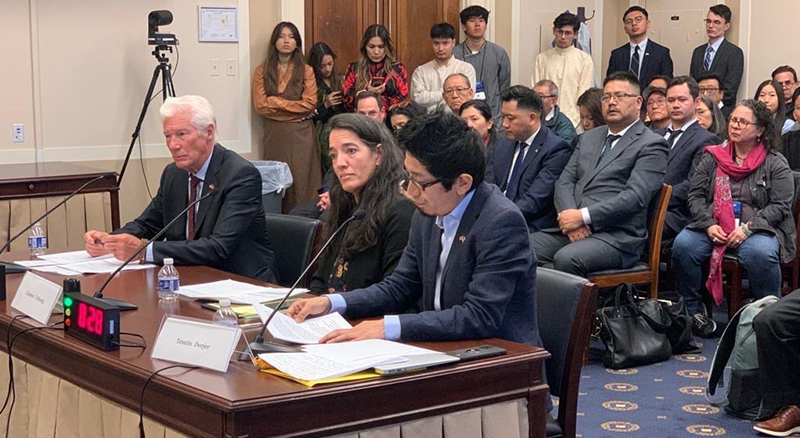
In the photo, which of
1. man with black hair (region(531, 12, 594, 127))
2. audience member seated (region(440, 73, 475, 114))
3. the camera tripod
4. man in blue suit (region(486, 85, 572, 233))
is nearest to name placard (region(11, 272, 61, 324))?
man in blue suit (region(486, 85, 572, 233))

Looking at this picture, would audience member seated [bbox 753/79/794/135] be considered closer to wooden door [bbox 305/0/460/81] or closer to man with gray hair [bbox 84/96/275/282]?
wooden door [bbox 305/0/460/81]

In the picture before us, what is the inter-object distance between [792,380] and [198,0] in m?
5.05

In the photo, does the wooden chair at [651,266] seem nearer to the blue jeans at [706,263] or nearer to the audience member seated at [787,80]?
the blue jeans at [706,263]

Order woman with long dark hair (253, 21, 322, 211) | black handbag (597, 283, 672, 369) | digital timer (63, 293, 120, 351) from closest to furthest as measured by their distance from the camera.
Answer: digital timer (63, 293, 120, 351) → black handbag (597, 283, 672, 369) → woman with long dark hair (253, 21, 322, 211)

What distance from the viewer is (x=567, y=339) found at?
8.92 feet

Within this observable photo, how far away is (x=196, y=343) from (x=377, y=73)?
19.0 feet

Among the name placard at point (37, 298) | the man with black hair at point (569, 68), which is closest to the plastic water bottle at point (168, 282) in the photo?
the name placard at point (37, 298)

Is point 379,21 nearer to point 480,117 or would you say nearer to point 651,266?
point 480,117

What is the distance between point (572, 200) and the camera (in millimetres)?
5281

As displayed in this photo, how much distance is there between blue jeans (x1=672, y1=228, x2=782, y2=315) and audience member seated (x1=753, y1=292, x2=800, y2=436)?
132cm

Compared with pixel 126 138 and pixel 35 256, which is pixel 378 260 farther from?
pixel 126 138

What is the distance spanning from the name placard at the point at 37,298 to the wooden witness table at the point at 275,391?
0.26 feet

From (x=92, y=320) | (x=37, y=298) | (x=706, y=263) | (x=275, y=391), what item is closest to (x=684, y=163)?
(x=706, y=263)

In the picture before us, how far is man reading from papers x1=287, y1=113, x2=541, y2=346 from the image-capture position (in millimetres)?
2445
